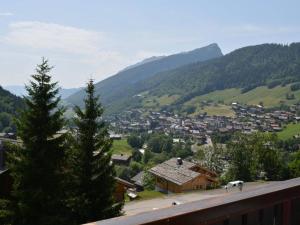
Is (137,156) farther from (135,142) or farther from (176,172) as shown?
(176,172)

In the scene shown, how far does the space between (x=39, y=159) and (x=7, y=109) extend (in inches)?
6344

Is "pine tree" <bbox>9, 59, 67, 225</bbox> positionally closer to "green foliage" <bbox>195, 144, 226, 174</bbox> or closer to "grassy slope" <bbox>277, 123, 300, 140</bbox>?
"green foliage" <bbox>195, 144, 226, 174</bbox>

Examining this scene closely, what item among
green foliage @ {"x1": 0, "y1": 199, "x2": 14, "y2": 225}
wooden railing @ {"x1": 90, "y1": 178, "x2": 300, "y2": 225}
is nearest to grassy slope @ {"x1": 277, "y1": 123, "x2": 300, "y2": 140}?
green foliage @ {"x1": 0, "y1": 199, "x2": 14, "y2": 225}

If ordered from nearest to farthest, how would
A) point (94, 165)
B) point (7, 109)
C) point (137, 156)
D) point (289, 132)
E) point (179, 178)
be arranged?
point (94, 165) → point (179, 178) → point (137, 156) → point (7, 109) → point (289, 132)

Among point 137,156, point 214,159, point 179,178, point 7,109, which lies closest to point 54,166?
point 179,178

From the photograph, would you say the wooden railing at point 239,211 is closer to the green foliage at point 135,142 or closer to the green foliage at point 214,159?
the green foliage at point 214,159

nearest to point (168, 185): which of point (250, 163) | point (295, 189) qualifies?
point (250, 163)

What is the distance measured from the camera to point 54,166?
18922mm

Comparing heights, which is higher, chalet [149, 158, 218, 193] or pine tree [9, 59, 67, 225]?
pine tree [9, 59, 67, 225]

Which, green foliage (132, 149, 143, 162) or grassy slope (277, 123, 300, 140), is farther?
grassy slope (277, 123, 300, 140)

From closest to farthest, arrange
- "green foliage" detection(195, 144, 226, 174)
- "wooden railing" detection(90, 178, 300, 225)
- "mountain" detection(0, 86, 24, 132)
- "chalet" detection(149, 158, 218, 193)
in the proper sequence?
"wooden railing" detection(90, 178, 300, 225), "chalet" detection(149, 158, 218, 193), "green foliage" detection(195, 144, 226, 174), "mountain" detection(0, 86, 24, 132)

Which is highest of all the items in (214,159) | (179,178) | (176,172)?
(176,172)

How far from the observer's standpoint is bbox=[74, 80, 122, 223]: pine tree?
1992 centimetres

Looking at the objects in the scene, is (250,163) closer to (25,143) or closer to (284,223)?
(25,143)
